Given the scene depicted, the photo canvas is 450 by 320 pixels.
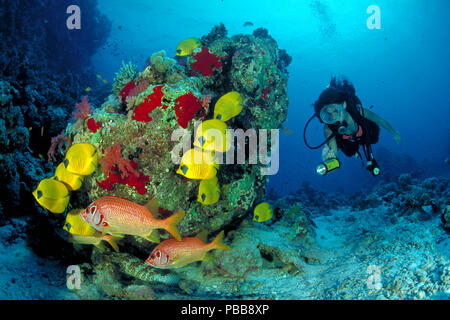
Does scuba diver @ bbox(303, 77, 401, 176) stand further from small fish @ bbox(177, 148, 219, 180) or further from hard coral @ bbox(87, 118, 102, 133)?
hard coral @ bbox(87, 118, 102, 133)

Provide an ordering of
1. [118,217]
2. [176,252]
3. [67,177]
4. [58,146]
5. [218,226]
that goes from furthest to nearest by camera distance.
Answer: [218,226] < [58,146] < [67,177] < [176,252] < [118,217]

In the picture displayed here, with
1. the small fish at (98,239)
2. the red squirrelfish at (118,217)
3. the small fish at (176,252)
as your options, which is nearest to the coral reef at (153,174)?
the small fish at (98,239)

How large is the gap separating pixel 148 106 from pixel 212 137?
3.75 feet

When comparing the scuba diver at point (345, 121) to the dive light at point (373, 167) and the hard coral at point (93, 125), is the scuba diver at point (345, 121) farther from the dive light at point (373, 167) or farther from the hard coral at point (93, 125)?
the hard coral at point (93, 125)

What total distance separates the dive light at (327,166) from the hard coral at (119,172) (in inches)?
103

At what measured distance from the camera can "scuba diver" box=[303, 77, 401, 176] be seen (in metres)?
4.05

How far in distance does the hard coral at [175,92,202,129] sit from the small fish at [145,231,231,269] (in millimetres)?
1673

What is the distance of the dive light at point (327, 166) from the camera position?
3570mm

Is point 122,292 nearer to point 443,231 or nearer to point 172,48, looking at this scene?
point 443,231

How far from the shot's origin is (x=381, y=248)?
13.1 feet

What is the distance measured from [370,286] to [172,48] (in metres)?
64.8

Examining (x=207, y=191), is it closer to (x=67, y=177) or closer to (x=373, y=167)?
(x=67, y=177)

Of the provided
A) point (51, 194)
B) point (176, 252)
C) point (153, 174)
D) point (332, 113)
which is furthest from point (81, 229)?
point (332, 113)

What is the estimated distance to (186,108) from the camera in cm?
346
